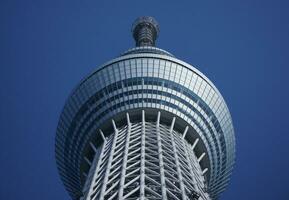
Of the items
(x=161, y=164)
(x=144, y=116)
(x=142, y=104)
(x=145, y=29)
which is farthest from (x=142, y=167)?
(x=145, y=29)

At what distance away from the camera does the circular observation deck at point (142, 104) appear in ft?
201

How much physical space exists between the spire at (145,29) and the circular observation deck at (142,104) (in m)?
22.7

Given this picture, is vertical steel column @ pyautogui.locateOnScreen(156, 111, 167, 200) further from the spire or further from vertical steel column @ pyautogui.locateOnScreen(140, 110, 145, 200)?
the spire

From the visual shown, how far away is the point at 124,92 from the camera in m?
61.7

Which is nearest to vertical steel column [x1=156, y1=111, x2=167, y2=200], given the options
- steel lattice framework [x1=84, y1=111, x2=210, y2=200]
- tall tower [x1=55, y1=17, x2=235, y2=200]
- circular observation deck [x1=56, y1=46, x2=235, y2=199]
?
steel lattice framework [x1=84, y1=111, x2=210, y2=200]

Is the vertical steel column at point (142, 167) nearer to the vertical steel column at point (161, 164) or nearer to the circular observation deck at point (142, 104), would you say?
the vertical steel column at point (161, 164)

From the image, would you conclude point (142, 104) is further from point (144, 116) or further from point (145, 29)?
point (145, 29)

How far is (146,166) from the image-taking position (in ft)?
165

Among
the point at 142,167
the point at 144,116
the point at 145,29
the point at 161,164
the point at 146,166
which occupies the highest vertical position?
the point at 145,29

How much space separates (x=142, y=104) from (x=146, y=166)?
483 inches

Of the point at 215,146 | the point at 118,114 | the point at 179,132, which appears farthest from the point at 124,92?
the point at 215,146

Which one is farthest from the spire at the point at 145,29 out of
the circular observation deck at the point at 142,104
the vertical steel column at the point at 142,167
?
the vertical steel column at the point at 142,167

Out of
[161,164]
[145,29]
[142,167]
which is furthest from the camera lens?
[145,29]

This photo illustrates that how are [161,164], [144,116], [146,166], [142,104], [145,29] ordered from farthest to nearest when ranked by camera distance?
[145,29] → [144,116] → [142,104] → [146,166] → [161,164]
